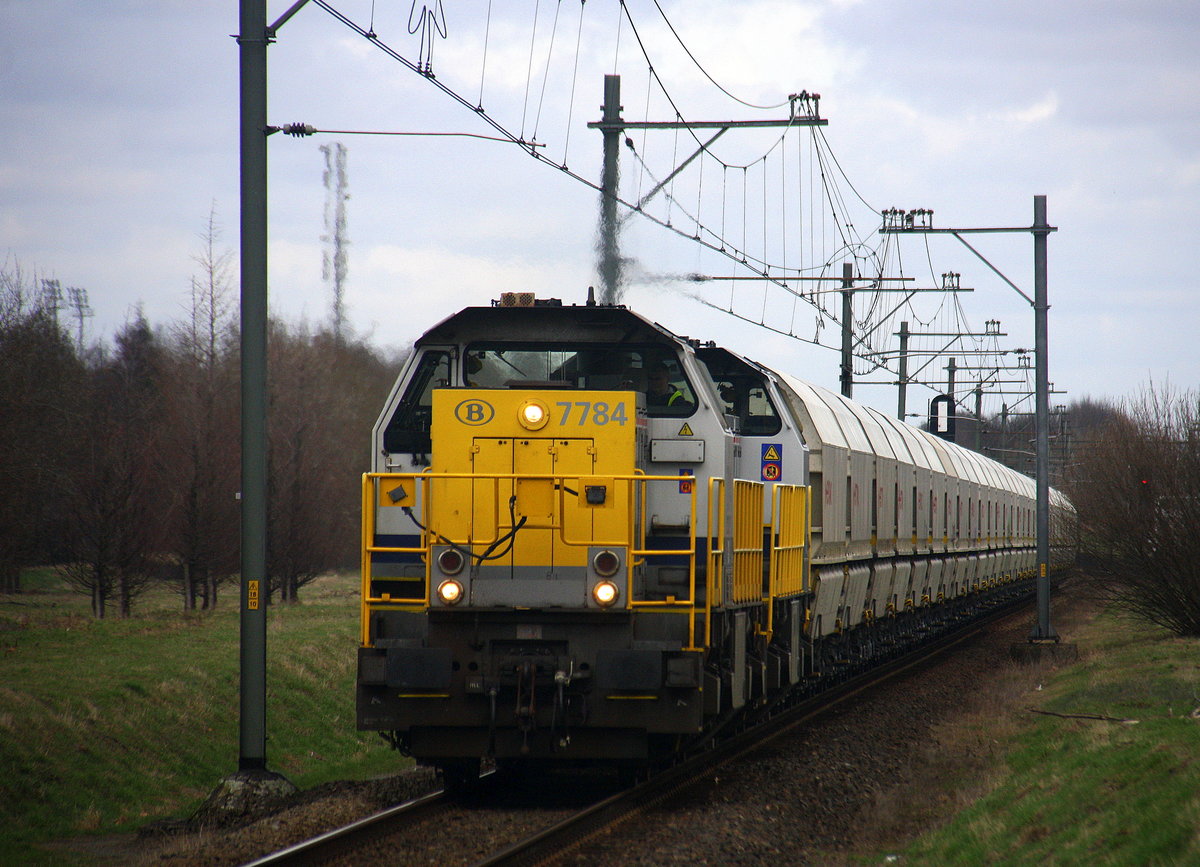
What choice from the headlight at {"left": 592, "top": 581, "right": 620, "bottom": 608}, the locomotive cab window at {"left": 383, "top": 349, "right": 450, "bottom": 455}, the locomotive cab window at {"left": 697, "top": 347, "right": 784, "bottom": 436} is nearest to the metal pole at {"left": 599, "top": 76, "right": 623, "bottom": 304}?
the locomotive cab window at {"left": 697, "top": 347, "right": 784, "bottom": 436}

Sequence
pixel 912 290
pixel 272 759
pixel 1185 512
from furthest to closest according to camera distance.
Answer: pixel 912 290 → pixel 1185 512 → pixel 272 759

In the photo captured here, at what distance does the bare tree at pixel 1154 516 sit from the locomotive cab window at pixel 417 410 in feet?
56.5

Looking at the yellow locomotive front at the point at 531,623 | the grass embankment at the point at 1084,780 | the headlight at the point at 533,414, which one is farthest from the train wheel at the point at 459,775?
the grass embankment at the point at 1084,780

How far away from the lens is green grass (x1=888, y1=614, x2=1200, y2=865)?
6.71 meters

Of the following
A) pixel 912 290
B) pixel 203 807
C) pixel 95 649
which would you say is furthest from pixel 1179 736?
pixel 912 290

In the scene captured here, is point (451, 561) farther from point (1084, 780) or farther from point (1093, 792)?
point (1084, 780)

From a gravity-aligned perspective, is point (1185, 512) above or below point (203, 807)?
above

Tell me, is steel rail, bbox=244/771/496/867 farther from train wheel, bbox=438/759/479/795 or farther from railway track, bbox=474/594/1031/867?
railway track, bbox=474/594/1031/867

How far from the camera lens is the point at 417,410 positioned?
954 centimetres

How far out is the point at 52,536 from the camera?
94.5 ft

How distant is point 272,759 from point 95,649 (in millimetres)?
4552

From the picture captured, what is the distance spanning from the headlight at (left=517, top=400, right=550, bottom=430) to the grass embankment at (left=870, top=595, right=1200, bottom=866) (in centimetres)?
368

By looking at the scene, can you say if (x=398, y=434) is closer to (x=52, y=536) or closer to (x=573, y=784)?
(x=573, y=784)

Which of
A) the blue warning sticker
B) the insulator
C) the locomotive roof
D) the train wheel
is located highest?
the insulator
